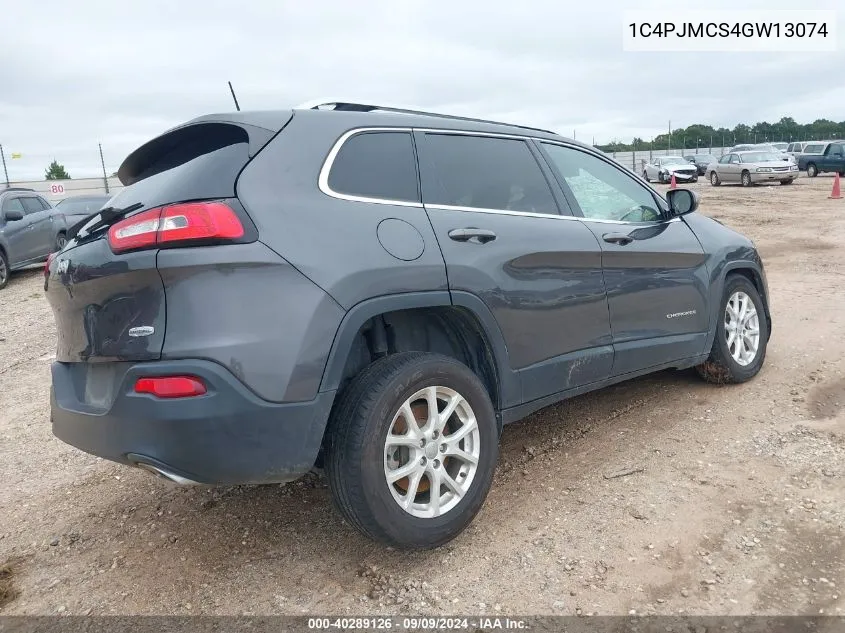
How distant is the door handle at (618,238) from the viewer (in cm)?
368

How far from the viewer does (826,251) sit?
10.4 m

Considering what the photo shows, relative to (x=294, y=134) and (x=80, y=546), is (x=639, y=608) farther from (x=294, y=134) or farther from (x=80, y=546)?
(x=80, y=546)

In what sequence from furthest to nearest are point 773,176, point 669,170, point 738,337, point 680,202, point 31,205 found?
point 669,170 < point 773,176 < point 31,205 < point 738,337 < point 680,202

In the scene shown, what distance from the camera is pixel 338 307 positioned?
2.50m

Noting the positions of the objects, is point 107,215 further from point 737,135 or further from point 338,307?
point 737,135

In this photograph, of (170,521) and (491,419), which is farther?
(170,521)

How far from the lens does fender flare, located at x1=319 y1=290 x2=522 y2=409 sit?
2.51m

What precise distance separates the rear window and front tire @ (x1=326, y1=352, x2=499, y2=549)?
2.23 ft

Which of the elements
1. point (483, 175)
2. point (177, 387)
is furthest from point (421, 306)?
point (177, 387)

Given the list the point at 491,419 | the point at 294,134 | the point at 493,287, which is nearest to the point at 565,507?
the point at 491,419

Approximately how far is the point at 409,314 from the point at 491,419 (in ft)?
1.86

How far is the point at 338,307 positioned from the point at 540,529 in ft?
4.39

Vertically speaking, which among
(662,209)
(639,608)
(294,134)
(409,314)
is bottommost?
(639,608)

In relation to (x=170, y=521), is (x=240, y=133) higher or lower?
higher
